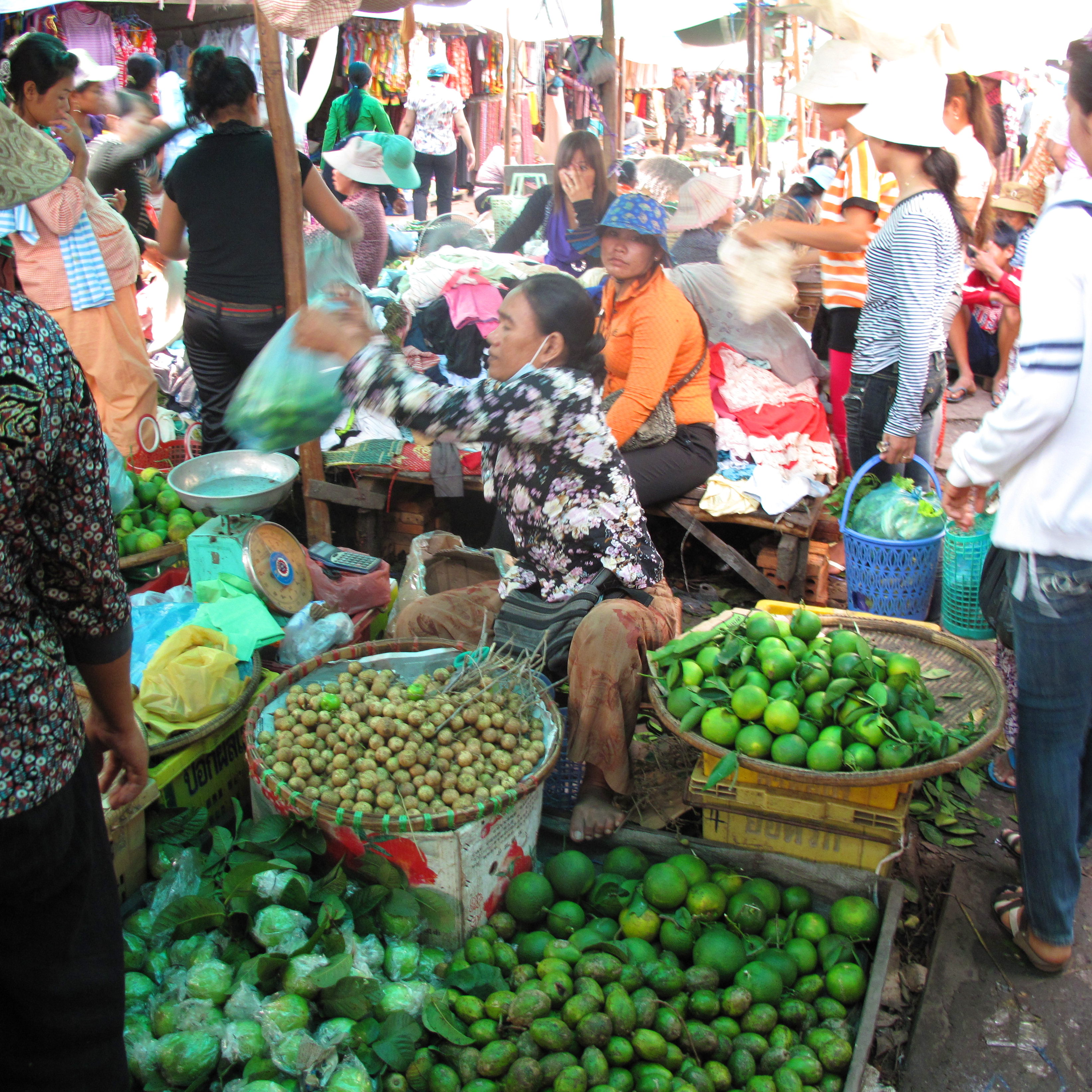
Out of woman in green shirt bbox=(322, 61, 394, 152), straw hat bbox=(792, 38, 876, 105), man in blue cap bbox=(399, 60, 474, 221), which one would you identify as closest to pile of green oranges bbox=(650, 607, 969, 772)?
straw hat bbox=(792, 38, 876, 105)

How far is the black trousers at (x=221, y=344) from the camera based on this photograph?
3801 millimetres

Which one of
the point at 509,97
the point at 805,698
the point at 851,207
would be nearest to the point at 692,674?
the point at 805,698

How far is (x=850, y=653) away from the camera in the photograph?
7.47ft

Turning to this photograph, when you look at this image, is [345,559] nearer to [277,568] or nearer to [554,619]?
[277,568]

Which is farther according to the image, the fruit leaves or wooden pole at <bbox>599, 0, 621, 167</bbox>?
wooden pole at <bbox>599, 0, 621, 167</bbox>

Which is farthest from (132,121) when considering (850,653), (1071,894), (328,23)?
(1071,894)

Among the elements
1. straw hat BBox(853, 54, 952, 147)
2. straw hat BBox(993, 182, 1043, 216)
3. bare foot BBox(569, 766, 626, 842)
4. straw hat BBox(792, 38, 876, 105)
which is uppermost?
straw hat BBox(792, 38, 876, 105)

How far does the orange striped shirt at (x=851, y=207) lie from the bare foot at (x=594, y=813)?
2.39 metres

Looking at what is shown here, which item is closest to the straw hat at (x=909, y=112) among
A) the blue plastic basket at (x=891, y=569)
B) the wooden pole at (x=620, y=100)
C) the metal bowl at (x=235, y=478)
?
the blue plastic basket at (x=891, y=569)

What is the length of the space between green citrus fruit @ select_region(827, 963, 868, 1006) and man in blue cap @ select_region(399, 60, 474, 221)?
833 centimetres

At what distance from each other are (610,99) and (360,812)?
5128 mm

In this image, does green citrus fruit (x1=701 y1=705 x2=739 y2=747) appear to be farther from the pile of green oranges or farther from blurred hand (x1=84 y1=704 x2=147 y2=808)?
blurred hand (x1=84 y1=704 x2=147 y2=808)

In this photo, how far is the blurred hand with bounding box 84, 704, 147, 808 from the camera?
1.42 m

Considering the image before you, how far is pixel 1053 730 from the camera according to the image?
1964 mm
